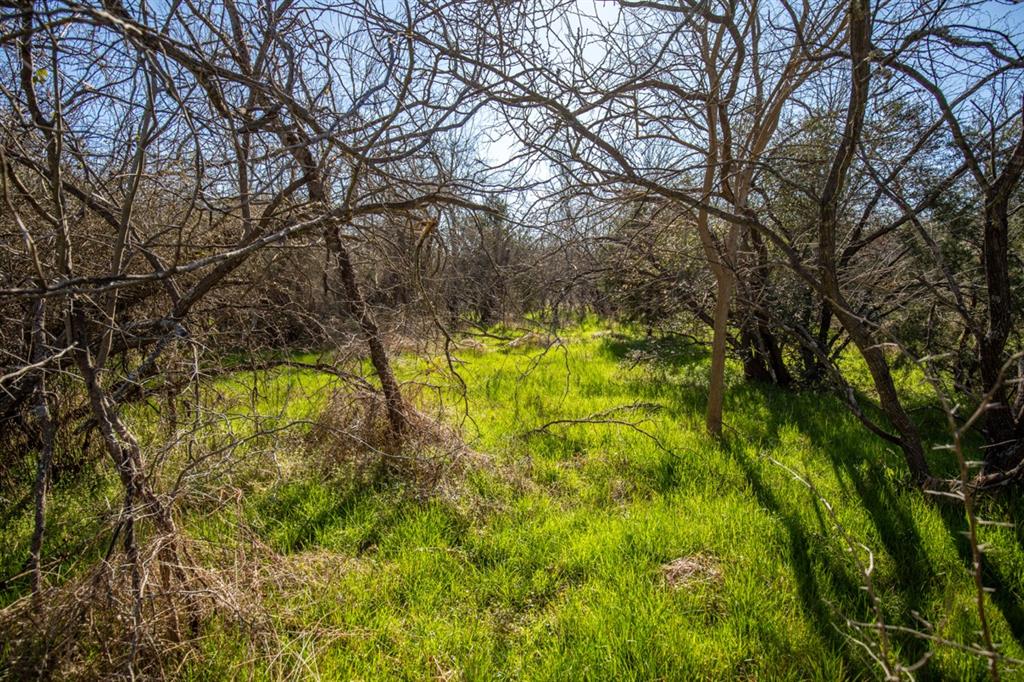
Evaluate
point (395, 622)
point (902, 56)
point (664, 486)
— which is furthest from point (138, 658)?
point (902, 56)

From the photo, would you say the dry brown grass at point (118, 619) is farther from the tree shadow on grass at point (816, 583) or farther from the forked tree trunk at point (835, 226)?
the forked tree trunk at point (835, 226)

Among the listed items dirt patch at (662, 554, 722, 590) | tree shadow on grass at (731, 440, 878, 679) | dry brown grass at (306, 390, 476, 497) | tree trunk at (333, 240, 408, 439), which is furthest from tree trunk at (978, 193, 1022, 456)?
tree trunk at (333, 240, 408, 439)

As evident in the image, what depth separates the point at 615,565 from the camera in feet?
9.79

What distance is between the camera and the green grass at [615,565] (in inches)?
91.1

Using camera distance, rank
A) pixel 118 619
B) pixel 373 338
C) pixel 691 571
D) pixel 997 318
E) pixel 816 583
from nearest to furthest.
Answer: pixel 118 619 → pixel 816 583 → pixel 691 571 → pixel 997 318 → pixel 373 338

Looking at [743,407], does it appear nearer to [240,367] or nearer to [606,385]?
[606,385]

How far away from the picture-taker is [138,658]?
2.05m

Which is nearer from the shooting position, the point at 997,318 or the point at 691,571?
the point at 691,571


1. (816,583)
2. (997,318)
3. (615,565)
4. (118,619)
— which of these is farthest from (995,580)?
(118,619)

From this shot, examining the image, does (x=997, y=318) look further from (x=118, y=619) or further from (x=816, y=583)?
(x=118, y=619)

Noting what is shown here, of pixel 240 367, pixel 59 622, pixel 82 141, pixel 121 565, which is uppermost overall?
pixel 82 141

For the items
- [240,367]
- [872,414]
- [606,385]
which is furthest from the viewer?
[606,385]

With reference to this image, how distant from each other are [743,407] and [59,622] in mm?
6244

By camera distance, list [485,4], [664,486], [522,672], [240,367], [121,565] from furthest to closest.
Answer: [664,486] → [240,367] → [485,4] → [522,672] → [121,565]
